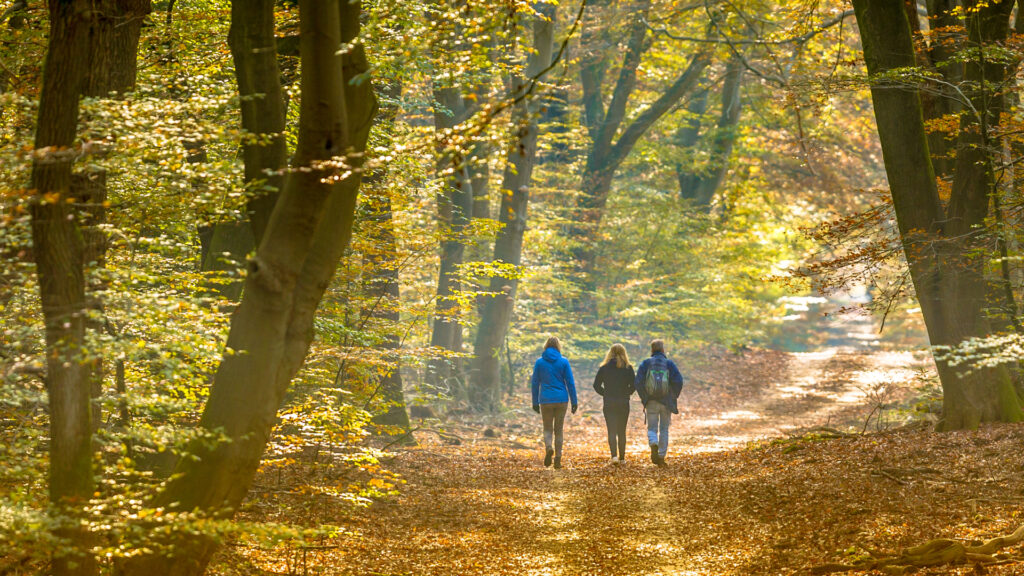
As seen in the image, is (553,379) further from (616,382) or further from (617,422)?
(617,422)

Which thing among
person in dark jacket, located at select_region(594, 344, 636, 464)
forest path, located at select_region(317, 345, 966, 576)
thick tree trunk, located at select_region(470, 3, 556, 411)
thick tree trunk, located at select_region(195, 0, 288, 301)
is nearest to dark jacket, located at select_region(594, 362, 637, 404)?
person in dark jacket, located at select_region(594, 344, 636, 464)

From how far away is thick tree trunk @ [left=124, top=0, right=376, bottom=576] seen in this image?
17.4 ft

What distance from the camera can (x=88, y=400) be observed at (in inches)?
192

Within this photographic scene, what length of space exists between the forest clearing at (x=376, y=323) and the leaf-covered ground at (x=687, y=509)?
0.06 metres

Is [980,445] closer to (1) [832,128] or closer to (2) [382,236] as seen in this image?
(2) [382,236]

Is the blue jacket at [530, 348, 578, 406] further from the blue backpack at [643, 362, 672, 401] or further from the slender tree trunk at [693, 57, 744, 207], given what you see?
the slender tree trunk at [693, 57, 744, 207]

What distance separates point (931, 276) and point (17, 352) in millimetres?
9640

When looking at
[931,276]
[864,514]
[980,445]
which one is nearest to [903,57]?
[931,276]

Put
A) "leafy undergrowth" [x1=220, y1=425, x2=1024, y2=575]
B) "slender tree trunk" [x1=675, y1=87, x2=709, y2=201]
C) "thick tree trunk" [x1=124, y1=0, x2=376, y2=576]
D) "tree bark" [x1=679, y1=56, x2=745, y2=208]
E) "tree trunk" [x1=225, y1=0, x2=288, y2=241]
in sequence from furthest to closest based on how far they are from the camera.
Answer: "slender tree trunk" [x1=675, y1=87, x2=709, y2=201] → "tree bark" [x1=679, y1=56, x2=745, y2=208] → "leafy undergrowth" [x1=220, y1=425, x2=1024, y2=575] → "tree trunk" [x1=225, y1=0, x2=288, y2=241] → "thick tree trunk" [x1=124, y1=0, x2=376, y2=576]

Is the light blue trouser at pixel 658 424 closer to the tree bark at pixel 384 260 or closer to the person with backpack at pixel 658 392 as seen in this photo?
the person with backpack at pixel 658 392

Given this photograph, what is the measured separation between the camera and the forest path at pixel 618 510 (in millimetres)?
6953

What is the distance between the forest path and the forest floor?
1.0 inches

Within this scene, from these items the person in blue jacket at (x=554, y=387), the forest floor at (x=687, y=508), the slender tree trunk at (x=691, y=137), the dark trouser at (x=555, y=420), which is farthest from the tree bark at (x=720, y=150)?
the dark trouser at (x=555, y=420)

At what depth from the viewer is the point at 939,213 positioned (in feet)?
33.5
